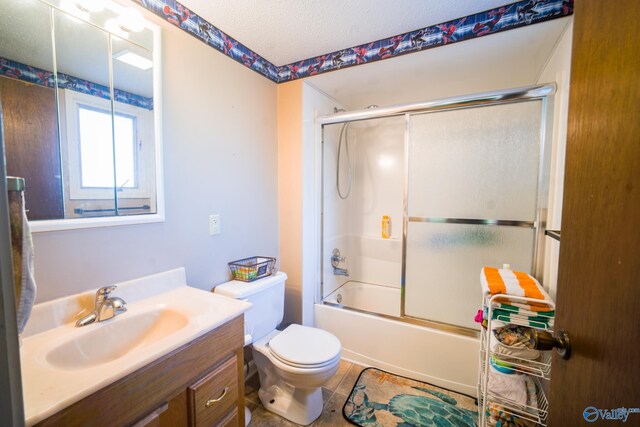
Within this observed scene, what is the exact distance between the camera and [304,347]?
4.97 ft

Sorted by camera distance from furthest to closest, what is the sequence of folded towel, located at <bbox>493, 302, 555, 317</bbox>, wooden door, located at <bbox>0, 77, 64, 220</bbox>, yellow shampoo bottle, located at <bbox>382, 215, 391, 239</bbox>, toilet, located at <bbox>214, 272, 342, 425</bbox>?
yellow shampoo bottle, located at <bbox>382, 215, 391, 239</bbox> → toilet, located at <bbox>214, 272, 342, 425</bbox> → folded towel, located at <bbox>493, 302, 555, 317</bbox> → wooden door, located at <bbox>0, 77, 64, 220</bbox>

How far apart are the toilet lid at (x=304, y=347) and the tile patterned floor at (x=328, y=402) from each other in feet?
1.39

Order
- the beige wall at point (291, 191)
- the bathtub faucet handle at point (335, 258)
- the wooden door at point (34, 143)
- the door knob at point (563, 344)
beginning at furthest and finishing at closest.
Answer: the bathtub faucet handle at point (335, 258) < the beige wall at point (291, 191) < the wooden door at point (34, 143) < the door knob at point (563, 344)

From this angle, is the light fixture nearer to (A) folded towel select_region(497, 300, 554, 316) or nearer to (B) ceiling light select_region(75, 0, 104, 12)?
(B) ceiling light select_region(75, 0, 104, 12)

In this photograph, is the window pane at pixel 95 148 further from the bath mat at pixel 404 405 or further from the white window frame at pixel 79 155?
the bath mat at pixel 404 405

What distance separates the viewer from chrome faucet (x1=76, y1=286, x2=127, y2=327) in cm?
101

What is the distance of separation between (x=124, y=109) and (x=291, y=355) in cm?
146

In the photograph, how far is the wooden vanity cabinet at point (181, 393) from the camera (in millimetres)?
680

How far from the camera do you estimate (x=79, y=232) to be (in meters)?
1.05

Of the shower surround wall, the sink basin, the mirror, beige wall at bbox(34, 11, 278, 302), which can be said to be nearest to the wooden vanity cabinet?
the sink basin

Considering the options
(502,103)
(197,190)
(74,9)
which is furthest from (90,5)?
(502,103)

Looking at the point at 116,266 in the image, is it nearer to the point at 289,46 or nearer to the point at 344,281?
the point at 289,46

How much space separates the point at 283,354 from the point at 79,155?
4.34 feet
